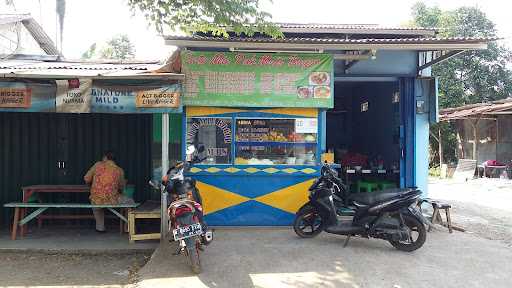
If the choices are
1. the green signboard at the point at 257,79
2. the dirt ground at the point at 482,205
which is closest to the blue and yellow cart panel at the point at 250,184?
the green signboard at the point at 257,79

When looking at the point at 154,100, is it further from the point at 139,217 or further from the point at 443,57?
the point at 443,57

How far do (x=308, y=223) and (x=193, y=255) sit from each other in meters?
2.17

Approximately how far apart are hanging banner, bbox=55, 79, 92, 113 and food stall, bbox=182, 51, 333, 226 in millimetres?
1427

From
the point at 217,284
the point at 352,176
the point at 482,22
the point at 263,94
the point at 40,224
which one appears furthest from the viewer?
the point at 482,22

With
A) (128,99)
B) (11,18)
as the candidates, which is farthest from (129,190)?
(11,18)

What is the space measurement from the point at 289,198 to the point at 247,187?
0.69 m

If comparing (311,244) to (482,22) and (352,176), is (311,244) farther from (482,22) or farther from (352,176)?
(482,22)

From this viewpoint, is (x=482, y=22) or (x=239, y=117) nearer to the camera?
(x=239, y=117)

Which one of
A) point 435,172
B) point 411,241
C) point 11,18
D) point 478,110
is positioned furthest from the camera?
point 435,172

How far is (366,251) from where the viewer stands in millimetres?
5965

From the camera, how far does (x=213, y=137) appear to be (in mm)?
7262

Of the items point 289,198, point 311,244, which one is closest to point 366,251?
point 311,244

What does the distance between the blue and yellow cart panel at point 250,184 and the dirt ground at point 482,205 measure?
316 centimetres

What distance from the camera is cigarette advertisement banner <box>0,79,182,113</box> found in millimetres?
6340
